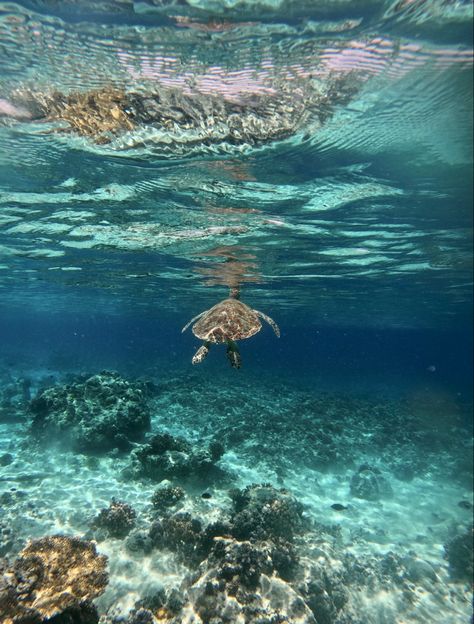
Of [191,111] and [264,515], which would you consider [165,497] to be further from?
[191,111]

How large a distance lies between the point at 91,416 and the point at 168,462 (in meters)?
4.72

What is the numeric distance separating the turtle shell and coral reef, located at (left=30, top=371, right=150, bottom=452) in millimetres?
8293

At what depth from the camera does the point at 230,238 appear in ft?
56.5

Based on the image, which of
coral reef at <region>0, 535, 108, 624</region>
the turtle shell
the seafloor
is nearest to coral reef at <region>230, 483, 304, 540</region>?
the seafloor

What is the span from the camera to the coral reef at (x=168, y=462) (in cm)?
1315

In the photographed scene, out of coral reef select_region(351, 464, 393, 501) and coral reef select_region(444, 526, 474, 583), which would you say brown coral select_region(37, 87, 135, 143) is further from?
coral reef select_region(351, 464, 393, 501)

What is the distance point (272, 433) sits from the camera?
20266 millimetres

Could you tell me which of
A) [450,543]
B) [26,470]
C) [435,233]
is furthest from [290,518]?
[435,233]

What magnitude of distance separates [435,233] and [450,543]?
1313cm

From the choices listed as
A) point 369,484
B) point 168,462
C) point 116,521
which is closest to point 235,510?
point 168,462

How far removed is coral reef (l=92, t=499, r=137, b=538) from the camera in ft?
32.4

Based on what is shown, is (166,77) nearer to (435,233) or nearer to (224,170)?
(224,170)

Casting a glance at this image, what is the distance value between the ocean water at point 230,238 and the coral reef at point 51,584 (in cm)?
4

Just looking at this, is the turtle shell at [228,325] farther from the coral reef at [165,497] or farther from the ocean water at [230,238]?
the coral reef at [165,497]
